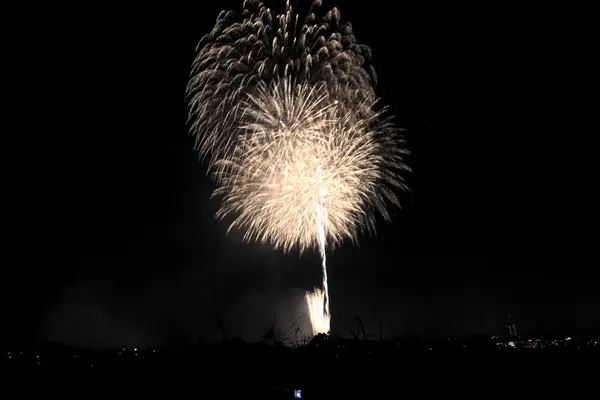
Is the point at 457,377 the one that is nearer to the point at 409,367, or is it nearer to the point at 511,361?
the point at 409,367

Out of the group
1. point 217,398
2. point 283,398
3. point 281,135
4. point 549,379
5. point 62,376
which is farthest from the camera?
point 281,135

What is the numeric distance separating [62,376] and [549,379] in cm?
3072

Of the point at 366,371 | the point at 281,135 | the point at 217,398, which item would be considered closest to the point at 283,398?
the point at 217,398

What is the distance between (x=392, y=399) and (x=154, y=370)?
13765 mm

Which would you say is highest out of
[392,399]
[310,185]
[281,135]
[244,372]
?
[281,135]

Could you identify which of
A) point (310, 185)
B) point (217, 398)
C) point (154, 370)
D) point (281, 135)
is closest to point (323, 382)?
point (217, 398)

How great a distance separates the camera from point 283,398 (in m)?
19.5

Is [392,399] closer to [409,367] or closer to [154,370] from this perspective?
[409,367]

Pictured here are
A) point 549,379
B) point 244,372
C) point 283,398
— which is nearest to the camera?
point 283,398

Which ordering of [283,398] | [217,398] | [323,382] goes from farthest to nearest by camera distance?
[323,382], [217,398], [283,398]

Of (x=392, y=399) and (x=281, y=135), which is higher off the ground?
(x=281, y=135)

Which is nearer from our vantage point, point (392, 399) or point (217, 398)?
point (217, 398)

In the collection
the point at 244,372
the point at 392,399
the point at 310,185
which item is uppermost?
the point at 310,185

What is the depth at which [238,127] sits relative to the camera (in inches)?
1310
